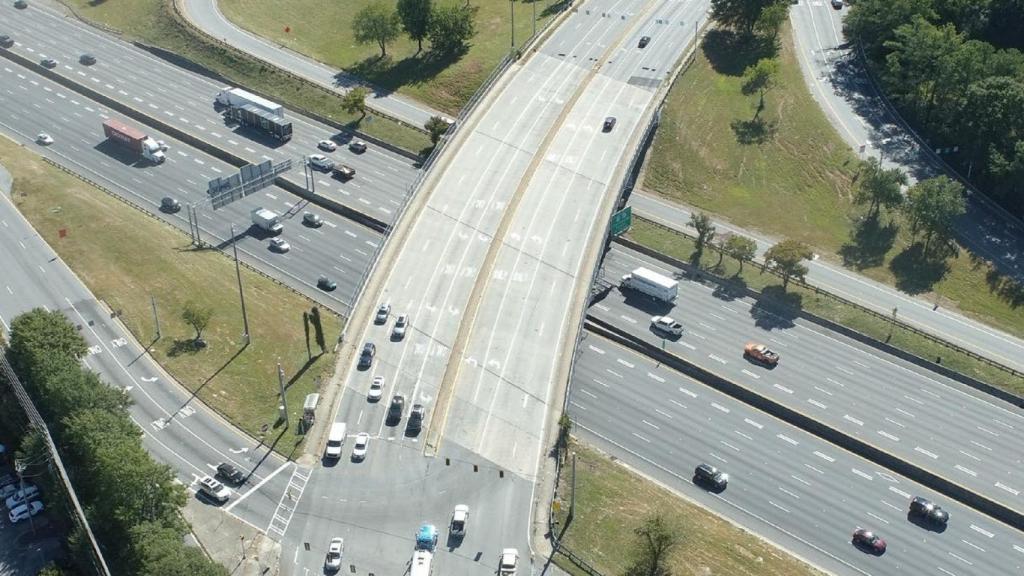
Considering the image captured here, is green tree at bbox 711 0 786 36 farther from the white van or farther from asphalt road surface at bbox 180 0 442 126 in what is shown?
the white van

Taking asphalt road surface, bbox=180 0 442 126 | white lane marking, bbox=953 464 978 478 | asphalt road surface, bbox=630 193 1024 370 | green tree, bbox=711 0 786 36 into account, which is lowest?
white lane marking, bbox=953 464 978 478

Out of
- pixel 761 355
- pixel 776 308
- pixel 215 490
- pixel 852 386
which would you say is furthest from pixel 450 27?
pixel 215 490

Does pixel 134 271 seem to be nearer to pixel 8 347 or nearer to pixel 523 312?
pixel 8 347

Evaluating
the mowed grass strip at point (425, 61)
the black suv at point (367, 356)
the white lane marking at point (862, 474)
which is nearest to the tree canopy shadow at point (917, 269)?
the white lane marking at point (862, 474)

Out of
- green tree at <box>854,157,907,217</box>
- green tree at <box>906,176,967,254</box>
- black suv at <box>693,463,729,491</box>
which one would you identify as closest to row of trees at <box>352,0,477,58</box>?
green tree at <box>854,157,907,217</box>

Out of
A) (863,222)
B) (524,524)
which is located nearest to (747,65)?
(863,222)

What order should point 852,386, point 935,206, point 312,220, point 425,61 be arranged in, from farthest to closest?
1. point 425,61
2. point 312,220
3. point 935,206
4. point 852,386

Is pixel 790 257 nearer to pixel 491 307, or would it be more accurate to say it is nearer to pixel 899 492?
pixel 899 492

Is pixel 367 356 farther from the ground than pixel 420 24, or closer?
closer
